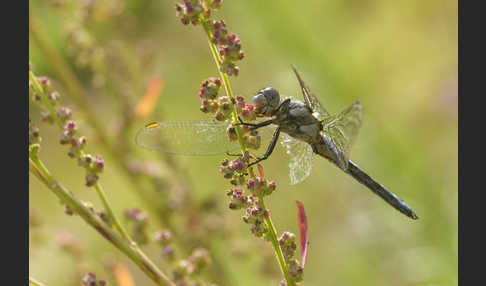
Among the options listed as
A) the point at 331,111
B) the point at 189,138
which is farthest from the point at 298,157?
the point at 331,111

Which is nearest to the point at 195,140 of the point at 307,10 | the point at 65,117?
the point at 65,117

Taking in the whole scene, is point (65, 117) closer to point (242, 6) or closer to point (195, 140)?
point (195, 140)

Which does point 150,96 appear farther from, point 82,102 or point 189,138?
point 189,138

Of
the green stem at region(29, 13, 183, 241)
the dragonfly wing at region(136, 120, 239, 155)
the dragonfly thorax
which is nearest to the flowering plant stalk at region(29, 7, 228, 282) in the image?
the green stem at region(29, 13, 183, 241)

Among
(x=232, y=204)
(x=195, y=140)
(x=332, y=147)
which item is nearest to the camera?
(x=232, y=204)

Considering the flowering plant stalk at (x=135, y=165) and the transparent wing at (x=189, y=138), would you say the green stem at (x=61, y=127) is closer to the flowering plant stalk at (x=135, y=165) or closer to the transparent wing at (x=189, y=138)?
the transparent wing at (x=189, y=138)

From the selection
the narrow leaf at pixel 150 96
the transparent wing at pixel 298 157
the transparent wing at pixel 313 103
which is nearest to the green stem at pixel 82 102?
the narrow leaf at pixel 150 96
